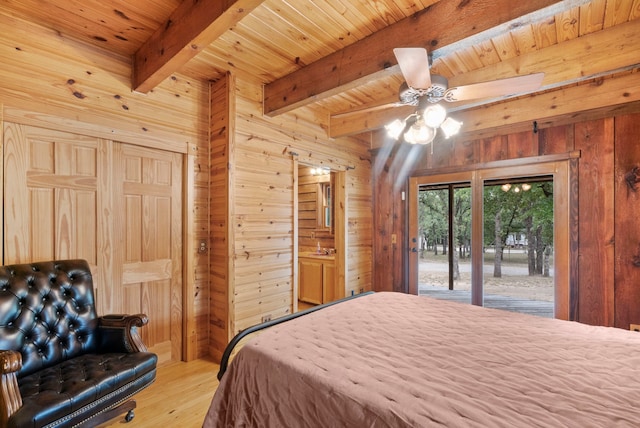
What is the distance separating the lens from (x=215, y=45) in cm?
248

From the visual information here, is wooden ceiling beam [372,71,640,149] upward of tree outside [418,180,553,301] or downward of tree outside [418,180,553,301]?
upward

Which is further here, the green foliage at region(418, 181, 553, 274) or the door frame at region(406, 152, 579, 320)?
the green foliage at region(418, 181, 553, 274)

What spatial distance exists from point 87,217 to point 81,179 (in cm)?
30

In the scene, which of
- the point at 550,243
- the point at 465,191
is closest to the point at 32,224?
the point at 465,191

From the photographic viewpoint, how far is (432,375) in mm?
1209

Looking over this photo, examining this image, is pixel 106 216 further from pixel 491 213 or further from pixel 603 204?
pixel 603 204

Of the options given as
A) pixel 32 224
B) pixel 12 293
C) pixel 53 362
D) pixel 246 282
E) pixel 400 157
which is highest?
pixel 400 157

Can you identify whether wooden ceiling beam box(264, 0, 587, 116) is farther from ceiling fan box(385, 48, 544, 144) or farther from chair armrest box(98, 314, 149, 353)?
chair armrest box(98, 314, 149, 353)

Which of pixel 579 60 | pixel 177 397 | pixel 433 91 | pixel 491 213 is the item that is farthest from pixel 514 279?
pixel 177 397

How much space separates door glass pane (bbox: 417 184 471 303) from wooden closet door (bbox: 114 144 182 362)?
327cm

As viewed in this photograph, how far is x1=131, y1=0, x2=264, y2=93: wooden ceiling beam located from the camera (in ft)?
5.60

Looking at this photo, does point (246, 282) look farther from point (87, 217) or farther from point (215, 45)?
point (215, 45)

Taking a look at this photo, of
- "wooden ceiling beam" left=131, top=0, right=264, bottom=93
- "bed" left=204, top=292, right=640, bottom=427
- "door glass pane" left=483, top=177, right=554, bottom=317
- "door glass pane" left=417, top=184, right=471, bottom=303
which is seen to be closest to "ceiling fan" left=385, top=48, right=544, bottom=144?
"wooden ceiling beam" left=131, top=0, right=264, bottom=93

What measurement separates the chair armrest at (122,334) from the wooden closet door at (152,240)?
52cm
